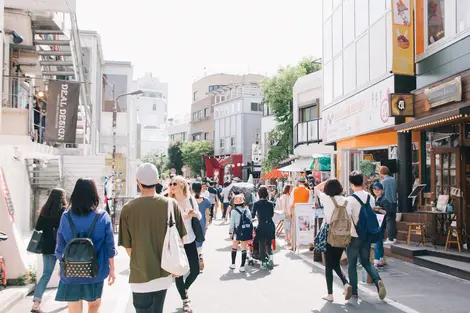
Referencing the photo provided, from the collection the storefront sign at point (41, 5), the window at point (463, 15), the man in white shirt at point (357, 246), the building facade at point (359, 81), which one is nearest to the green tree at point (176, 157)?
the building facade at point (359, 81)

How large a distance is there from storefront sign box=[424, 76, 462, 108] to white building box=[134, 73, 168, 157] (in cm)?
9476

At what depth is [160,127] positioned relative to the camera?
12131cm

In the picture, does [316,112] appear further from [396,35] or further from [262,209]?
[262,209]

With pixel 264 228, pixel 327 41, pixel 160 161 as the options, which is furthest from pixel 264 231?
pixel 160 161

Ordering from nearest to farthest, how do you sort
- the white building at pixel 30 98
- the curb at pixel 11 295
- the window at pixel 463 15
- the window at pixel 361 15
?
1. the curb at pixel 11 295
2. the window at pixel 463 15
3. the white building at pixel 30 98
4. the window at pixel 361 15

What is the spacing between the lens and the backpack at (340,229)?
7395 mm

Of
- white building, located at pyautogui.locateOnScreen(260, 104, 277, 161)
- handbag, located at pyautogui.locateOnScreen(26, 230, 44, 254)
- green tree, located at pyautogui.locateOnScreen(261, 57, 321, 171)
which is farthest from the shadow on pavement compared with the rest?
white building, located at pyautogui.locateOnScreen(260, 104, 277, 161)

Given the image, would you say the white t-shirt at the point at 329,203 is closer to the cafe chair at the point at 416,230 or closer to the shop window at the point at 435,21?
the cafe chair at the point at 416,230

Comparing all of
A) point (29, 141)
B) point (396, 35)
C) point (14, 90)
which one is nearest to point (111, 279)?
point (29, 141)

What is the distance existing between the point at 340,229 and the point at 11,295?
5.05 meters

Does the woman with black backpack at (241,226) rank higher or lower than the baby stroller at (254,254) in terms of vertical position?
higher

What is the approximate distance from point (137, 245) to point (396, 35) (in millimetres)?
11293

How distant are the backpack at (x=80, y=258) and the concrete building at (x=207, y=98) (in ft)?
215

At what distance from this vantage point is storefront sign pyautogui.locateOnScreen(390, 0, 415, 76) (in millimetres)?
13875
